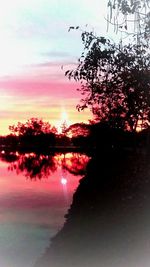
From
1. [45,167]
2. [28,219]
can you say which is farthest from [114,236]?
[45,167]

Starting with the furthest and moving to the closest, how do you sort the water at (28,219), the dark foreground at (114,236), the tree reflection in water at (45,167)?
1. the tree reflection in water at (45,167)
2. the water at (28,219)
3. the dark foreground at (114,236)

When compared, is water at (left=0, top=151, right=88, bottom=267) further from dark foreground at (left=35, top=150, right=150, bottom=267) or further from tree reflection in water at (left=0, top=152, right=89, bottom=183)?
tree reflection in water at (left=0, top=152, right=89, bottom=183)

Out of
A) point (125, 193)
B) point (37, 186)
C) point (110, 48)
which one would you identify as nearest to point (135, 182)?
point (125, 193)

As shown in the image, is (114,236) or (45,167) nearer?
(114,236)

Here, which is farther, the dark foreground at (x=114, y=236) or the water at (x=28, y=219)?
the water at (x=28, y=219)

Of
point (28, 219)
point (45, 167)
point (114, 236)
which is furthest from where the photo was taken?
point (45, 167)

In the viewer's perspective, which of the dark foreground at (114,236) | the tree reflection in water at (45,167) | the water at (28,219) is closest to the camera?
the dark foreground at (114,236)

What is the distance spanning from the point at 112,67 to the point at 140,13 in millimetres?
9188

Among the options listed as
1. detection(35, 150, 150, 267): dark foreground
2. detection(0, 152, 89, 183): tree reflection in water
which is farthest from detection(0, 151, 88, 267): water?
detection(0, 152, 89, 183): tree reflection in water

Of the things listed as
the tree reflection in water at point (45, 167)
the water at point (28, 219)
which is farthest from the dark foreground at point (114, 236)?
the tree reflection in water at point (45, 167)

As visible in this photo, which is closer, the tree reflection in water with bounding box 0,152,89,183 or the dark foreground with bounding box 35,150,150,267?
the dark foreground with bounding box 35,150,150,267

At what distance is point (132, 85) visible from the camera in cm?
Result: 1758

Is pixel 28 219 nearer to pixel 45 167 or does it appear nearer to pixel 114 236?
pixel 114 236

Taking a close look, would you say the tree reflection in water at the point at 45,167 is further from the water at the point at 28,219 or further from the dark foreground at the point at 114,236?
the dark foreground at the point at 114,236
